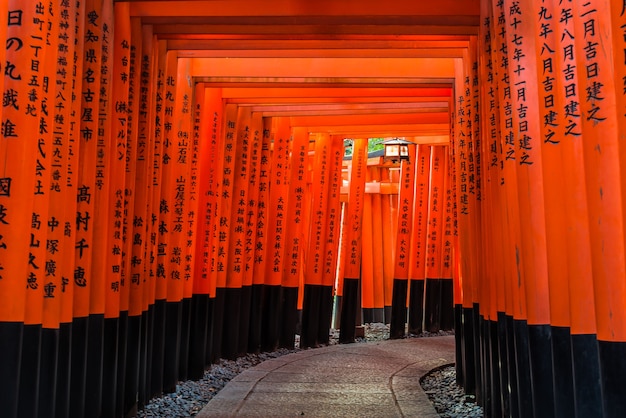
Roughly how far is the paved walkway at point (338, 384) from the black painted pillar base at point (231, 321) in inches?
22.4

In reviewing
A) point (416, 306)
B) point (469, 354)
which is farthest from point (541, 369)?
point (416, 306)

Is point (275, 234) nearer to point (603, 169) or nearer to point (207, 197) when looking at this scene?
point (207, 197)

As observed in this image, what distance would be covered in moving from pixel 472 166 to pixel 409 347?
4.64 meters

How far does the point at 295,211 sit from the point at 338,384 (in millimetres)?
3415

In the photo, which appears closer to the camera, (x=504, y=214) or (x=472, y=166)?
(x=504, y=214)

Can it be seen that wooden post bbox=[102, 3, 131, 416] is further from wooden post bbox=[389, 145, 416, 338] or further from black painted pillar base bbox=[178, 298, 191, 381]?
wooden post bbox=[389, 145, 416, 338]

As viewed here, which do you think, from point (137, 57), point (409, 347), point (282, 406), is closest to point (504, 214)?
point (282, 406)

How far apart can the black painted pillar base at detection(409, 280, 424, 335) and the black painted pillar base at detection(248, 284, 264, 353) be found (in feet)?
10.2

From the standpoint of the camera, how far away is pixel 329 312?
33.5 ft

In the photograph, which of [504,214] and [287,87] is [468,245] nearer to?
[504,214]

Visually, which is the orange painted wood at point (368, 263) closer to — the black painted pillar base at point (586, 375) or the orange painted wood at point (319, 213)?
the orange painted wood at point (319, 213)

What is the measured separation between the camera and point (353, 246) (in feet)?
33.9

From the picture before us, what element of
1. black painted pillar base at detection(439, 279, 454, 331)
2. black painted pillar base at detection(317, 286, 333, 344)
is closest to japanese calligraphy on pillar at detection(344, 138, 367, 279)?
black painted pillar base at detection(317, 286, 333, 344)

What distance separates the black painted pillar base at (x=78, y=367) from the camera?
169 inches
